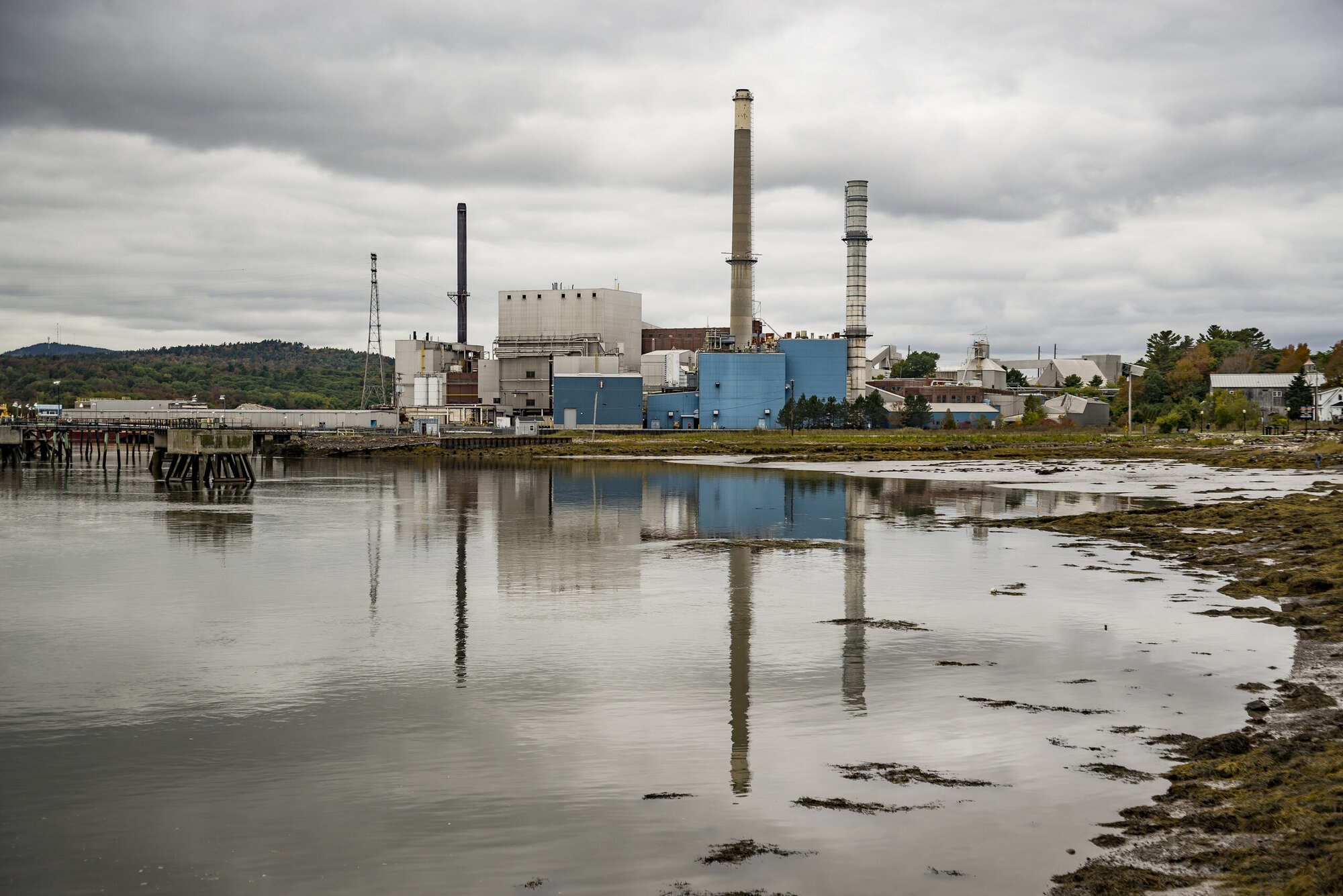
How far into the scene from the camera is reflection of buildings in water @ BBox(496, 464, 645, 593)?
22266mm

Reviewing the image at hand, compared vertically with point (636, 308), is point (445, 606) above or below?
below

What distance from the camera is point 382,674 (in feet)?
45.9

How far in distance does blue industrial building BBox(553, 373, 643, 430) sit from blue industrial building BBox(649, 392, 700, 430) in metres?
2.48

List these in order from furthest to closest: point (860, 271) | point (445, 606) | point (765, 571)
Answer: point (860, 271) < point (765, 571) < point (445, 606)

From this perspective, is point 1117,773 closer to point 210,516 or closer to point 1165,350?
point 210,516

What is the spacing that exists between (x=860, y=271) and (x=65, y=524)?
88.4 metres

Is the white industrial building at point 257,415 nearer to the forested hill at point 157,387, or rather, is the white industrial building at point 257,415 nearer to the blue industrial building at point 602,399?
the blue industrial building at point 602,399

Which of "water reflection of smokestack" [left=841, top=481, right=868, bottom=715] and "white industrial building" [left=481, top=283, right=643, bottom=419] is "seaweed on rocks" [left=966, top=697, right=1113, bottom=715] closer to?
"water reflection of smokestack" [left=841, top=481, right=868, bottom=715]

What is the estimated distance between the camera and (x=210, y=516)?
3700cm

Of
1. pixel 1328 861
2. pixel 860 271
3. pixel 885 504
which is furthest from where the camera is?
pixel 860 271

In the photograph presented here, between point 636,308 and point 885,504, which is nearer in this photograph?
point 885,504

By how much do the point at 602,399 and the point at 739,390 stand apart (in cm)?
1429

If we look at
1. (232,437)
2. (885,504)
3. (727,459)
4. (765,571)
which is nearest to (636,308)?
(727,459)

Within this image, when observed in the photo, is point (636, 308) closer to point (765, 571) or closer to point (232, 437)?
point (232, 437)
